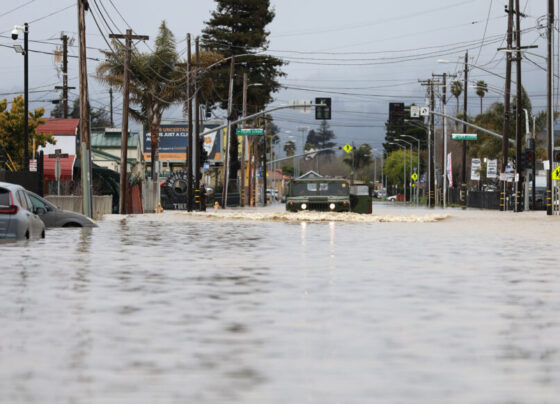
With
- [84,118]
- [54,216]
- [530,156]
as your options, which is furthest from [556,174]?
[54,216]

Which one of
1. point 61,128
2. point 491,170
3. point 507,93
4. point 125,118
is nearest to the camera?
point 125,118

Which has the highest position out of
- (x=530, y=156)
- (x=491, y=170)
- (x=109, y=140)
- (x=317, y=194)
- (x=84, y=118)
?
(x=109, y=140)

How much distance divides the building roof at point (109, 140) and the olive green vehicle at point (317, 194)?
42.8m

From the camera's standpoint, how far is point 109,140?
8950 cm

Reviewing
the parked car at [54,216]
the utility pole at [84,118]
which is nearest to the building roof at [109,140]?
the utility pole at [84,118]

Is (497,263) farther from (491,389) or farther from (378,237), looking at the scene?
(491,389)

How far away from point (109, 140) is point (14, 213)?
217 feet

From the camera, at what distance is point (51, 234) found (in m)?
29.3

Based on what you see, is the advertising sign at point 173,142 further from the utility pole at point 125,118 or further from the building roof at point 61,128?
the utility pole at point 125,118

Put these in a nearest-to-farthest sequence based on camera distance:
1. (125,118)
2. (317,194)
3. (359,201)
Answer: (317,194) < (359,201) < (125,118)

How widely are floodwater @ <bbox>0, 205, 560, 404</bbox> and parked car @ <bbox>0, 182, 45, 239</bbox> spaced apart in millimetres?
1504

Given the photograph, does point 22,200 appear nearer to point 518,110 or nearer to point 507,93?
point 518,110

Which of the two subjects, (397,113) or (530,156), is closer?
(530,156)

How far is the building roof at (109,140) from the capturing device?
290 feet
